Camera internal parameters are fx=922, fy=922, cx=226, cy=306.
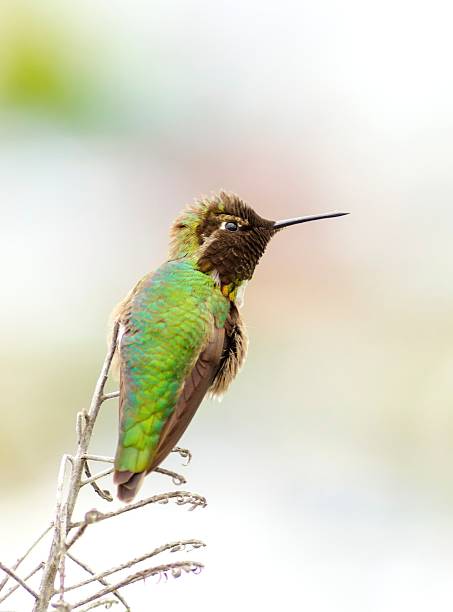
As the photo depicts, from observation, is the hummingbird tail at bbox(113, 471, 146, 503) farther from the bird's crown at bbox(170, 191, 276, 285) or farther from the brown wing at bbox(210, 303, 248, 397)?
the bird's crown at bbox(170, 191, 276, 285)

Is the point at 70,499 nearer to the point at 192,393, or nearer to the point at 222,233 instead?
the point at 192,393

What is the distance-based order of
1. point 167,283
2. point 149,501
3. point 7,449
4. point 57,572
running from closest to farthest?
point 57,572 → point 149,501 → point 167,283 → point 7,449

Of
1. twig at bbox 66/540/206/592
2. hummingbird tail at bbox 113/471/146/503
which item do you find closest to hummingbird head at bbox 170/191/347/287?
hummingbird tail at bbox 113/471/146/503

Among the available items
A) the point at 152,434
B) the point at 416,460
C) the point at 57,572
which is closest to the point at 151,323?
the point at 152,434

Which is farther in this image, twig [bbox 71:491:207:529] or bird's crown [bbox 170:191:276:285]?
bird's crown [bbox 170:191:276:285]

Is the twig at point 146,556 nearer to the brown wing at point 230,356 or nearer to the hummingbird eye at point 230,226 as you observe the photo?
the brown wing at point 230,356

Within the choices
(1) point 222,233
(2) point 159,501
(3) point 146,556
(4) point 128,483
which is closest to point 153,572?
(3) point 146,556

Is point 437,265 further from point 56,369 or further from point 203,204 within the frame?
point 203,204
